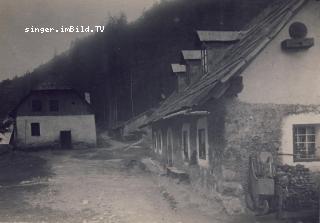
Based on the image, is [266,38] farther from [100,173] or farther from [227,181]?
[100,173]

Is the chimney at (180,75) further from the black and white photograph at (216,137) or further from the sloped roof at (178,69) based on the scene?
the black and white photograph at (216,137)

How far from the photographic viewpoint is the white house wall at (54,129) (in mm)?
33594

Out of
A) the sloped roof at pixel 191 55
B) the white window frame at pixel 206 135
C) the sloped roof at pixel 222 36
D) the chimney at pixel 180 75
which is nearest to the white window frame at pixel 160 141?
the chimney at pixel 180 75

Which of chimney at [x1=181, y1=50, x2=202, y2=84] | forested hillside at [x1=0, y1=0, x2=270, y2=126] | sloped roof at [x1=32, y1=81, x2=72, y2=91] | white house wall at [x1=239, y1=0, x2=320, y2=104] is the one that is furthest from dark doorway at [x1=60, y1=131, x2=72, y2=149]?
white house wall at [x1=239, y1=0, x2=320, y2=104]

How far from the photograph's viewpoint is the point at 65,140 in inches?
1364

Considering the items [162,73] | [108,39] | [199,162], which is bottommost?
[199,162]

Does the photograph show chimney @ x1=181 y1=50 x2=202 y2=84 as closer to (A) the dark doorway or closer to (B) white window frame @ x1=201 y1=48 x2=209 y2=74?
(B) white window frame @ x1=201 y1=48 x2=209 y2=74

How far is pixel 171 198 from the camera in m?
11.4

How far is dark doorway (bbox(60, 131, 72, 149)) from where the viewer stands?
1359 inches

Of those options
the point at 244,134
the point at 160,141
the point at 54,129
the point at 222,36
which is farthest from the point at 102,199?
the point at 54,129

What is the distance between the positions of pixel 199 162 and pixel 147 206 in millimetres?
2794

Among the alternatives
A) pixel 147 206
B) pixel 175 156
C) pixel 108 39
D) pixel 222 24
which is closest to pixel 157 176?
pixel 175 156

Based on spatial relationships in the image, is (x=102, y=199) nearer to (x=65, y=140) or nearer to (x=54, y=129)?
(x=54, y=129)

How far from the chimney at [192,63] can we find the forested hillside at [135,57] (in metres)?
13.6
